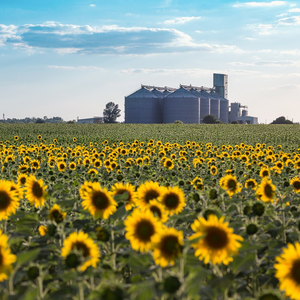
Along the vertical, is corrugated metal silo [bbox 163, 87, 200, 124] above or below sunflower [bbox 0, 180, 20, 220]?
above

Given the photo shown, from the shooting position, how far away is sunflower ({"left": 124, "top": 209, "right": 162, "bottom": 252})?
293cm

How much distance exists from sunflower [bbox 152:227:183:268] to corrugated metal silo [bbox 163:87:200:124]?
88048 mm

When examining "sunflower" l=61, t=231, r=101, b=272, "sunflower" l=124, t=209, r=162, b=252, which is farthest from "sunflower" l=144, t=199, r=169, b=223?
"sunflower" l=61, t=231, r=101, b=272

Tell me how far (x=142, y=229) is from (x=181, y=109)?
8844 centimetres

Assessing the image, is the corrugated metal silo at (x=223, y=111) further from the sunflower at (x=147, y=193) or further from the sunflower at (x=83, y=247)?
the sunflower at (x=83, y=247)

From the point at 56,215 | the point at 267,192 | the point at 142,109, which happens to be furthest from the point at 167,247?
the point at 142,109

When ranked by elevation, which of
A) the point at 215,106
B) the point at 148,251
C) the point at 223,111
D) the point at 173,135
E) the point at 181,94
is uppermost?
the point at 181,94

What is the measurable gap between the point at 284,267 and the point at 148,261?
0.83 meters

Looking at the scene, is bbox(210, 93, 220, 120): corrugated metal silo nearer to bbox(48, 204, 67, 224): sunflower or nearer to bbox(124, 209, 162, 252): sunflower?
bbox(48, 204, 67, 224): sunflower

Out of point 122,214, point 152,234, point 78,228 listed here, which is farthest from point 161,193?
point 152,234

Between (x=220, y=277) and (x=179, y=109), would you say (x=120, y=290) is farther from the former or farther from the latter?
(x=179, y=109)

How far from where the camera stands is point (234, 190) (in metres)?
5.19

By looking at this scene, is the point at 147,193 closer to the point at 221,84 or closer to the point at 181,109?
the point at 181,109

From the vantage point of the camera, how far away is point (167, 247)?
2582 millimetres
